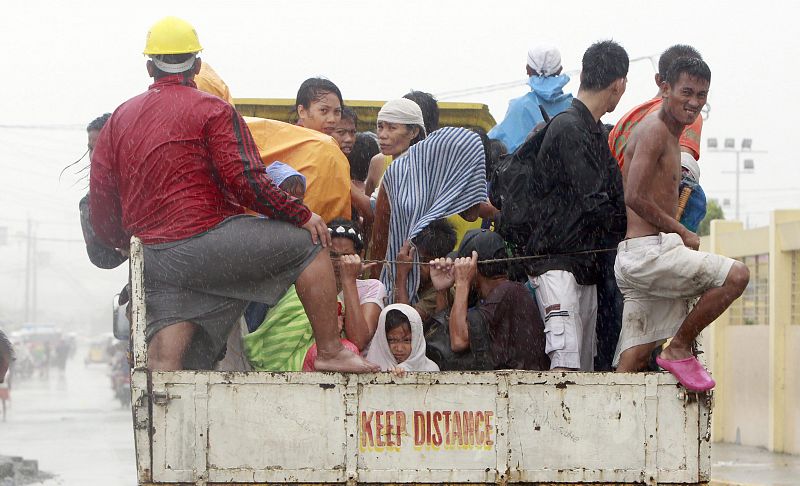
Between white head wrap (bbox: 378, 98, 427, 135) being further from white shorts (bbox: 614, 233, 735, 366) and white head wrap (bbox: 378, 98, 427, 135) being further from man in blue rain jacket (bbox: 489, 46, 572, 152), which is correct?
white shorts (bbox: 614, 233, 735, 366)

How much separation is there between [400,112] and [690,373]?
248 cm

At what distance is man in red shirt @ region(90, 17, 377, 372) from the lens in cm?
470

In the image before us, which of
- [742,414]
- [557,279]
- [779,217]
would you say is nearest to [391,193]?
[557,279]

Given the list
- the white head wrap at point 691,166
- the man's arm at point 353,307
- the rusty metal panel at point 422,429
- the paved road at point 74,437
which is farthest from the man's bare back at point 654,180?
the paved road at point 74,437

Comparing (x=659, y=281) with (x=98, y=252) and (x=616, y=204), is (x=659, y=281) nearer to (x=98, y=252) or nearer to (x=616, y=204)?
(x=616, y=204)

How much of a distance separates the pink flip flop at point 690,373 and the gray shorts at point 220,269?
4.37 ft

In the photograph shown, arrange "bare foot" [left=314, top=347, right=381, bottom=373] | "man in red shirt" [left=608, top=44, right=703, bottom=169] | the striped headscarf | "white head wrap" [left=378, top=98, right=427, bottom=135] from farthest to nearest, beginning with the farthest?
"white head wrap" [left=378, top=98, right=427, bottom=135], "man in red shirt" [left=608, top=44, right=703, bottom=169], the striped headscarf, "bare foot" [left=314, top=347, right=381, bottom=373]

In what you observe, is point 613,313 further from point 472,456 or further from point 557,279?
point 472,456

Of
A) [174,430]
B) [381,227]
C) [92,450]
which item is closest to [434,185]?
[381,227]

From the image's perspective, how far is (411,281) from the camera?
580 centimetres

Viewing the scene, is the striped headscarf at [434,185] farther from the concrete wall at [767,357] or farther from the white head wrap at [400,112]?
the concrete wall at [767,357]

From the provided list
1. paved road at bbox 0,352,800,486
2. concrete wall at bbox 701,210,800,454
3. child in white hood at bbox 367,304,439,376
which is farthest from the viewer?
concrete wall at bbox 701,210,800,454

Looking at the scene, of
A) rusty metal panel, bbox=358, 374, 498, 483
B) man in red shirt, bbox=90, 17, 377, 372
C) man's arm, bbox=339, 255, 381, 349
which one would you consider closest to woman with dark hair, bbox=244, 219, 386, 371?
man's arm, bbox=339, 255, 381, 349

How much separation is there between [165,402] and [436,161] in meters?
1.98
